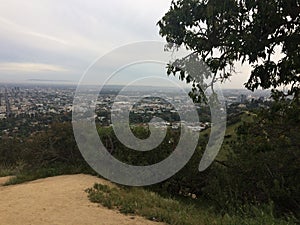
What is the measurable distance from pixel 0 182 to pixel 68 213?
5.88 m

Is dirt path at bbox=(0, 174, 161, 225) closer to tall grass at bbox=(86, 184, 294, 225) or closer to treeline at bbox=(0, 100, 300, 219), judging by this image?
tall grass at bbox=(86, 184, 294, 225)

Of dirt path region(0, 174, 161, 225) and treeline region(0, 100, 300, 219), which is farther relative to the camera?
treeline region(0, 100, 300, 219)

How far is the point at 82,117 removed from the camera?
12555 mm

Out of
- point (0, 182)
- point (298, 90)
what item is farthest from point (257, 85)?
point (0, 182)

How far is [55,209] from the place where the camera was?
5.96 m

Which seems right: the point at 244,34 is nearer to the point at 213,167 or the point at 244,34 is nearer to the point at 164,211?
the point at 164,211

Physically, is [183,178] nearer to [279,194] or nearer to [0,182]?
[279,194]

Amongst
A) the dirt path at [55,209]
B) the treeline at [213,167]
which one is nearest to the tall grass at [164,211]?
the dirt path at [55,209]

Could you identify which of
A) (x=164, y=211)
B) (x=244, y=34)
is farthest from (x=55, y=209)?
(x=244, y=34)

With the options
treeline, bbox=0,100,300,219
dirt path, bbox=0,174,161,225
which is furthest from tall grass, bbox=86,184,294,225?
treeline, bbox=0,100,300,219

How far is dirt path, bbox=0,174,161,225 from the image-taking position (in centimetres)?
533

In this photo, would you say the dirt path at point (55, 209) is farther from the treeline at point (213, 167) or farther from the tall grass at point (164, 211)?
the treeline at point (213, 167)

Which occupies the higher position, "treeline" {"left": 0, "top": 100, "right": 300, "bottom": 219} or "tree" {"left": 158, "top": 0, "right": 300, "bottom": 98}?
Result: "tree" {"left": 158, "top": 0, "right": 300, "bottom": 98}

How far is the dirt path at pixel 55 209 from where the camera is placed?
17.5 ft
